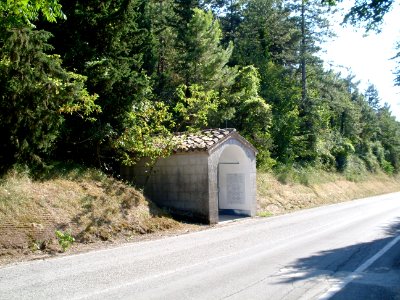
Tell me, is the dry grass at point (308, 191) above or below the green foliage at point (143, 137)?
below

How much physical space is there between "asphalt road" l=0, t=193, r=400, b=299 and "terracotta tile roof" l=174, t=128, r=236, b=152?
4720 millimetres

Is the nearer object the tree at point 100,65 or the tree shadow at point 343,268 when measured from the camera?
the tree shadow at point 343,268

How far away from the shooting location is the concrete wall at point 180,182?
54.6 feet

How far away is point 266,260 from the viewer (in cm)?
908

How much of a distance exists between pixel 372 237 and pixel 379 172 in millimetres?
41689

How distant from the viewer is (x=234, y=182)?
66.5 ft

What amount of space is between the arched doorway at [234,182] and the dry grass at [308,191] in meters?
1.68

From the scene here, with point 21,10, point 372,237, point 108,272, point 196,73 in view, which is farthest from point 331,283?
point 196,73

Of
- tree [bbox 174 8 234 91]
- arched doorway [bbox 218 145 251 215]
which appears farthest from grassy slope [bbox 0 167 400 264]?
tree [bbox 174 8 234 91]

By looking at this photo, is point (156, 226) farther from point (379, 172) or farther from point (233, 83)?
point (379, 172)

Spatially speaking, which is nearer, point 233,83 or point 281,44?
point 233,83

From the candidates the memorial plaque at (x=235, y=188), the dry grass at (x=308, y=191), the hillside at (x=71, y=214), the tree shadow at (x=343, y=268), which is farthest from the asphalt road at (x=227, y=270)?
the dry grass at (x=308, y=191)

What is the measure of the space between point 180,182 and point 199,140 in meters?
1.94

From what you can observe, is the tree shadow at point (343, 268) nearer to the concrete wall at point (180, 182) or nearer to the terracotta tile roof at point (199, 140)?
the concrete wall at point (180, 182)
